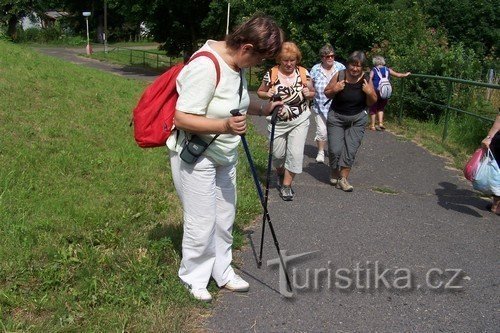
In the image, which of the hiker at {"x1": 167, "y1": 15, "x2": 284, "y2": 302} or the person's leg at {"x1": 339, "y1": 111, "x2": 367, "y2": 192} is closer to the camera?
the hiker at {"x1": 167, "y1": 15, "x2": 284, "y2": 302}

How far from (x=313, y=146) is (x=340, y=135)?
295 centimetres

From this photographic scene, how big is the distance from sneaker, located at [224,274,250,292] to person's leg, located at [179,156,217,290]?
358 mm

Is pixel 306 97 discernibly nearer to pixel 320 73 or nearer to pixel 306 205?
pixel 306 205

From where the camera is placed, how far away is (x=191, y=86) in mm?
2965

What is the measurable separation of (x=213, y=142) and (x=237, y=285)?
112cm

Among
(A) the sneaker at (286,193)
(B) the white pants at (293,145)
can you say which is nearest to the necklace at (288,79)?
(B) the white pants at (293,145)

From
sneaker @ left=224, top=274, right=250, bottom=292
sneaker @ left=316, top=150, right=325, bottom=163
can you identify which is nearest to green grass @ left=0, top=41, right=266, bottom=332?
sneaker @ left=224, top=274, right=250, bottom=292

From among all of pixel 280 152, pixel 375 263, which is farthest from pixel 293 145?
pixel 375 263

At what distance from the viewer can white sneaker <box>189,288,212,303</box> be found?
345 cm

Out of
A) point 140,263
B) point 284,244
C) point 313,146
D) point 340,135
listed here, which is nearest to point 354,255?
point 284,244

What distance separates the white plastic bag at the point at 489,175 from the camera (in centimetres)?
536

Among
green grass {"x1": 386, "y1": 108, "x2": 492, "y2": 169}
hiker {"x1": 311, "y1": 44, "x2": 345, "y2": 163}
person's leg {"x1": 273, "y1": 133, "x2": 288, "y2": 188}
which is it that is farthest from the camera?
green grass {"x1": 386, "y1": 108, "x2": 492, "y2": 169}

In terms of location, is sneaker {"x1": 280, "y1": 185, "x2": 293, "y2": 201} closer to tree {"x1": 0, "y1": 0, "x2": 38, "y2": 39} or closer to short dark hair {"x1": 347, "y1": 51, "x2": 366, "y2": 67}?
short dark hair {"x1": 347, "y1": 51, "x2": 366, "y2": 67}

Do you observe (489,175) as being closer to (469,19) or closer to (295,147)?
(295,147)
